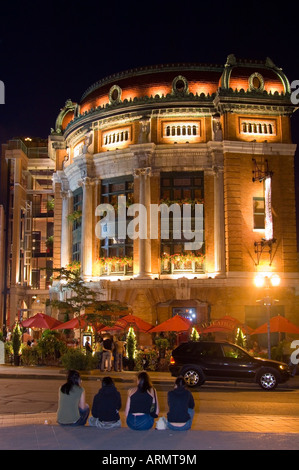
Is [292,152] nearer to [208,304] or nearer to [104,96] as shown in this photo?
[208,304]

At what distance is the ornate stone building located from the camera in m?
36.1

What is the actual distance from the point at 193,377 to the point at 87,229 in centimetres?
1977

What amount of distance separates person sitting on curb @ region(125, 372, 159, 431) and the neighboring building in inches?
1771

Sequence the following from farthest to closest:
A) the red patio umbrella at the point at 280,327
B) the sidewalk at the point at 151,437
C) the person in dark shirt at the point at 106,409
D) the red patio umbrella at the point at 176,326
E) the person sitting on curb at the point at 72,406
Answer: the red patio umbrella at the point at 176,326, the red patio umbrella at the point at 280,327, the person sitting on curb at the point at 72,406, the person in dark shirt at the point at 106,409, the sidewalk at the point at 151,437

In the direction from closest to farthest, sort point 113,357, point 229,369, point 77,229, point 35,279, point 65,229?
point 229,369 < point 113,357 < point 77,229 < point 65,229 < point 35,279

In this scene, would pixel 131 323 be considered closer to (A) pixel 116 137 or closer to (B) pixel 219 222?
(B) pixel 219 222

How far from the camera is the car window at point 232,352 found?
2236cm

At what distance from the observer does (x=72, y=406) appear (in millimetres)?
11359

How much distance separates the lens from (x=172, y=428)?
35.2ft

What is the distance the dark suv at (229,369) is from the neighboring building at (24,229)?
114 feet

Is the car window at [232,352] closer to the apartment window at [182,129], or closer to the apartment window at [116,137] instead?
the apartment window at [182,129]

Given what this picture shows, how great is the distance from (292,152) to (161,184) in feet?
29.2

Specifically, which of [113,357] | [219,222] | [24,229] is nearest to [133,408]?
[113,357]

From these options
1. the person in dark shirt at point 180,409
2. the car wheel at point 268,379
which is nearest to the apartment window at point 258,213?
the car wheel at point 268,379
